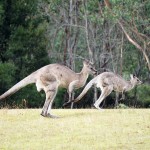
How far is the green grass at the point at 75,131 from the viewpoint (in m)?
11.3

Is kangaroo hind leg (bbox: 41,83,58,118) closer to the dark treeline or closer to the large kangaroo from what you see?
the large kangaroo

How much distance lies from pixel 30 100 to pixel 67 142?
730 inches

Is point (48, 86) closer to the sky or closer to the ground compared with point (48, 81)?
closer to the ground

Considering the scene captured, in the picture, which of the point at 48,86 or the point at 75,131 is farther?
the point at 48,86

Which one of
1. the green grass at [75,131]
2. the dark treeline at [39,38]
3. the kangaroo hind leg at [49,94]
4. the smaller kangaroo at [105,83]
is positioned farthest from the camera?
the dark treeline at [39,38]

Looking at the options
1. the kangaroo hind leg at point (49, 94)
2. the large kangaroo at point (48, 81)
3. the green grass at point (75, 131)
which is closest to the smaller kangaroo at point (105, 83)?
the large kangaroo at point (48, 81)

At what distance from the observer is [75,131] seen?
42.2 feet

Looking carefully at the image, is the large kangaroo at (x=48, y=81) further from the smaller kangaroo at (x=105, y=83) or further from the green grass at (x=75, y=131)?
the smaller kangaroo at (x=105, y=83)

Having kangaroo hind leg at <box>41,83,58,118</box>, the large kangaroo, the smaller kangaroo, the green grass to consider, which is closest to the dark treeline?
the smaller kangaroo

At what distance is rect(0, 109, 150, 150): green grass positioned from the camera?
37.0 ft

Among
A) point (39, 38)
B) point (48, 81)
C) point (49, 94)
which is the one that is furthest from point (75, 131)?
point (39, 38)

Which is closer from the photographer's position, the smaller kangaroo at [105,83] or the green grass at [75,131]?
the green grass at [75,131]

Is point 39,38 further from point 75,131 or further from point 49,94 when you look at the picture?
point 75,131

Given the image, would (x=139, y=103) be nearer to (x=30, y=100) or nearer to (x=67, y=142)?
(x=30, y=100)
